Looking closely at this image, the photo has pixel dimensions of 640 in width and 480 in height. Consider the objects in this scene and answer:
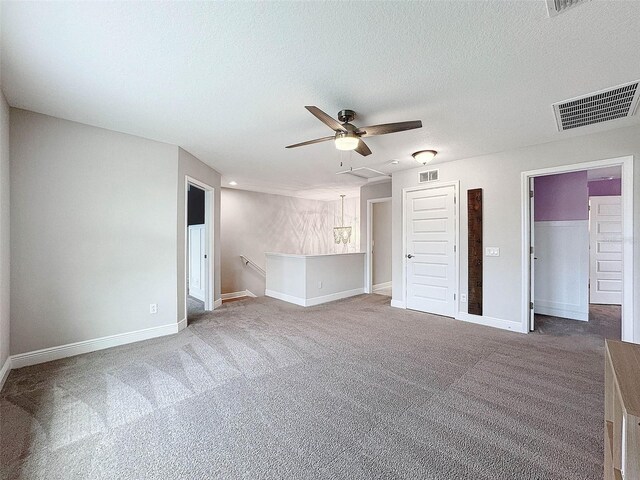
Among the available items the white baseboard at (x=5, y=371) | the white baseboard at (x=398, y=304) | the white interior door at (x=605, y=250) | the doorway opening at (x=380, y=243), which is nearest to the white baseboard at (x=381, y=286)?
the doorway opening at (x=380, y=243)

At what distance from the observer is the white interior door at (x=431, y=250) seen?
4.54 metres

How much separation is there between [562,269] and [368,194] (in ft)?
12.8

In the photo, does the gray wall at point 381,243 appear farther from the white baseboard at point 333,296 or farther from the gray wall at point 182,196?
the gray wall at point 182,196

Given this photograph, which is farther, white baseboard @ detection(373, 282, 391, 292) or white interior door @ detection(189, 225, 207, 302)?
white baseboard @ detection(373, 282, 391, 292)

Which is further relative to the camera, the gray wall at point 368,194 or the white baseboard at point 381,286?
the white baseboard at point 381,286

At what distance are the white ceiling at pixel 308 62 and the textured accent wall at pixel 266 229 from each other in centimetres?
386

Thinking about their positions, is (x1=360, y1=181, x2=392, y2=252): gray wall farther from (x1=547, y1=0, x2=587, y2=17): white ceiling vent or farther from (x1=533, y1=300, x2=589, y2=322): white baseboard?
(x1=547, y1=0, x2=587, y2=17): white ceiling vent

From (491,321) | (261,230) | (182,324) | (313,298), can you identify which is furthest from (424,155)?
(261,230)

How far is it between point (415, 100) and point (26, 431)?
153 inches

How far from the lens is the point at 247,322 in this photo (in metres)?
4.18

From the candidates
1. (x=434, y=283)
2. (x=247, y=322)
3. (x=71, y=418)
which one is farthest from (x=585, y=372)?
(x=71, y=418)

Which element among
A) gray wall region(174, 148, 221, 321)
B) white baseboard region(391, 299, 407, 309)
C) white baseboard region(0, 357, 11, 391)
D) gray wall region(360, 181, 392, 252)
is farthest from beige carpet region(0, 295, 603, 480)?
gray wall region(360, 181, 392, 252)

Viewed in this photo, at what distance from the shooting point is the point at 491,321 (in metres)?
4.07

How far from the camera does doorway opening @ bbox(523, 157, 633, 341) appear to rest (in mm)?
3883
